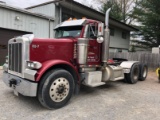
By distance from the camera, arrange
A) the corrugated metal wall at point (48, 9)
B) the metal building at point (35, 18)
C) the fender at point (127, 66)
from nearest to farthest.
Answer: the fender at point (127, 66) → the metal building at point (35, 18) → the corrugated metal wall at point (48, 9)

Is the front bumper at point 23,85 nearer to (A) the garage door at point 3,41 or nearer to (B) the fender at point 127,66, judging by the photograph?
(B) the fender at point 127,66

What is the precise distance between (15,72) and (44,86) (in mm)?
1040

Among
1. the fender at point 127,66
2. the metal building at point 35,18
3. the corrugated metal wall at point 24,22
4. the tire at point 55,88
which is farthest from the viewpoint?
the metal building at point 35,18

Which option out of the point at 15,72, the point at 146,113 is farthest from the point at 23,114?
the point at 146,113

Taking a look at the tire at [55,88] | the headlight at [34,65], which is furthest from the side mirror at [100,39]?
the headlight at [34,65]

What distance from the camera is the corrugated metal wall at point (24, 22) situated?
980 cm

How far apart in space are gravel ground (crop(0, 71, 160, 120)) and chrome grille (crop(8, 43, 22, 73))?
937mm

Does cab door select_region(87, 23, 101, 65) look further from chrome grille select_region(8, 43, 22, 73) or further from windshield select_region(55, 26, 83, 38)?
chrome grille select_region(8, 43, 22, 73)

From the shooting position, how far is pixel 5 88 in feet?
19.0

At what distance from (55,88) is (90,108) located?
1047 millimetres

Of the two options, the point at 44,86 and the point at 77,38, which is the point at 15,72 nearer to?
the point at 44,86

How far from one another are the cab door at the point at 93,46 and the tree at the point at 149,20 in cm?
1398

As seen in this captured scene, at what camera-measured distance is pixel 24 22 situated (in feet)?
35.1

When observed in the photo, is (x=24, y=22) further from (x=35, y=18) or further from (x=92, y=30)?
(x=92, y=30)
